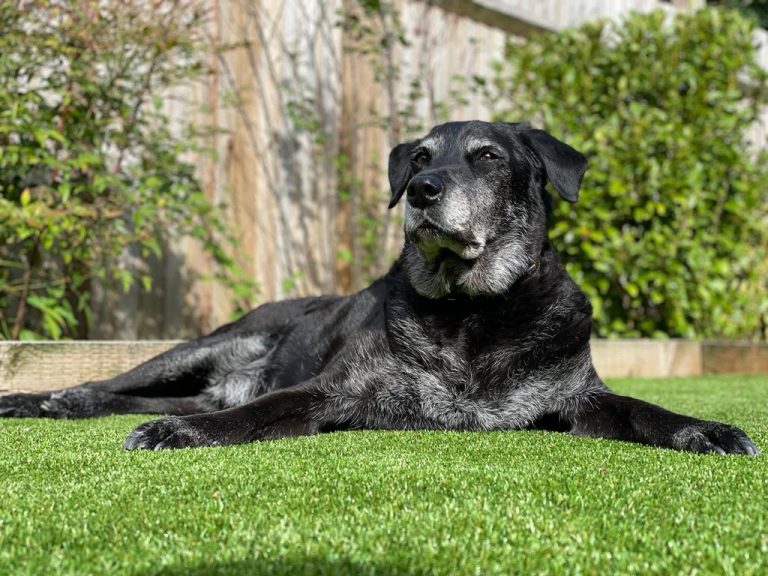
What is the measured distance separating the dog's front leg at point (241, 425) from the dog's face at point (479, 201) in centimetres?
64

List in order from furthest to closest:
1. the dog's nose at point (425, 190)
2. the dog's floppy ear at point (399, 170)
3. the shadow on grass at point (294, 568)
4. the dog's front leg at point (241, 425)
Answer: the dog's floppy ear at point (399, 170) → the dog's nose at point (425, 190) → the dog's front leg at point (241, 425) → the shadow on grass at point (294, 568)

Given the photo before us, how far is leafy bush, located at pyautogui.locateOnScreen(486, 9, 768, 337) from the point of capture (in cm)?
650

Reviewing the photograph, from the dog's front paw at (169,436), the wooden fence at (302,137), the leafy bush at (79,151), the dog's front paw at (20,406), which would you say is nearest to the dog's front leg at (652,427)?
the dog's front paw at (169,436)

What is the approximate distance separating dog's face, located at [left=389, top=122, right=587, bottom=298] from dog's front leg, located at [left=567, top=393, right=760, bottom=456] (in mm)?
545

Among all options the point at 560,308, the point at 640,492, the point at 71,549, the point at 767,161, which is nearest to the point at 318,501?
the point at 71,549

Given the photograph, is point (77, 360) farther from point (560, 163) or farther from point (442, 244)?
point (560, 163)

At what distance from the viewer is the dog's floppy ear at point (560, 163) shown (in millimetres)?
3330

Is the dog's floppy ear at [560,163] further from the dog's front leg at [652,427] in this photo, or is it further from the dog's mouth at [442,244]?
the dog's front leg at [652,427]

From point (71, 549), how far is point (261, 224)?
481cm

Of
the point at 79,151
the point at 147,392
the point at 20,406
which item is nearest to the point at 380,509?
the point at 20,406

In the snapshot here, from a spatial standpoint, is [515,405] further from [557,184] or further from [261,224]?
[261,224]

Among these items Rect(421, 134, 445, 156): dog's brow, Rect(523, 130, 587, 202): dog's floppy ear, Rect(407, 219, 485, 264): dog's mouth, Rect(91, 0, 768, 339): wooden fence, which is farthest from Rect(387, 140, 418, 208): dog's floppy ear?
Rect(91, 0, 768, 339): wooden fence

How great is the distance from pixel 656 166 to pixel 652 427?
413cm

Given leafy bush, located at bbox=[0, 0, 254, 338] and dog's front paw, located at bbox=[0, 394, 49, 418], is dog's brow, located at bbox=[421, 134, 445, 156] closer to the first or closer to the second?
leafy bush, located at bbox=[0, 0, 254, 338]
